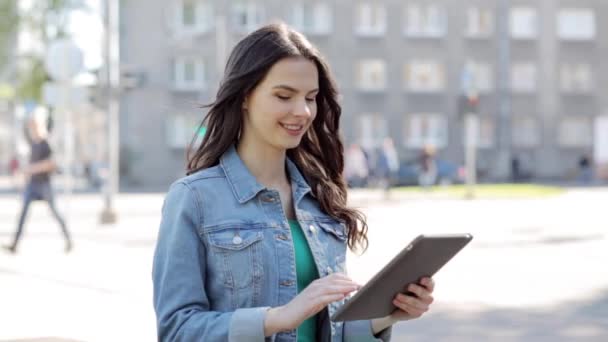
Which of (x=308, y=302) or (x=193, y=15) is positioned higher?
(x=193, y=15)

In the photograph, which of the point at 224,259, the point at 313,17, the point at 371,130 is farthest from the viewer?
the point at 371,130

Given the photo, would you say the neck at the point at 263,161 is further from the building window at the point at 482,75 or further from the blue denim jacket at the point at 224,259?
the building window at the point at 482,75

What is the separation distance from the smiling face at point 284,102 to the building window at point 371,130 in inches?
1934

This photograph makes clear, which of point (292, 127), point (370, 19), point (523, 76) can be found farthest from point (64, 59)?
point (523, 76)

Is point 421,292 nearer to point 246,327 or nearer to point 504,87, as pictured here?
point 246,327

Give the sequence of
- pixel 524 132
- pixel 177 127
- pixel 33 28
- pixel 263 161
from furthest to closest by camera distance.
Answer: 1. pixel 524 132
2. pixel 177 127
3. pixel 33 28
4. pixel 263 161

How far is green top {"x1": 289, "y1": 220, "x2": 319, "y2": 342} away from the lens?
2.70m

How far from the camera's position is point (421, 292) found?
2580 millimetres

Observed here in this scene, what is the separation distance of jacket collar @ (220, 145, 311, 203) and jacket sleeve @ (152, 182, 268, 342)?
125 mm

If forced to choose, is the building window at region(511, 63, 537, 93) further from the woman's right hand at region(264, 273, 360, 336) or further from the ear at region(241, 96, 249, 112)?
the woman's right hand at region(264, 273, 360, 336)

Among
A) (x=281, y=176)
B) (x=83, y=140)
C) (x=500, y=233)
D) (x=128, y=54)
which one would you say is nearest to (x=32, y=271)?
(x=500, y=233)

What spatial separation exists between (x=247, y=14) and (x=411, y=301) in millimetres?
48317

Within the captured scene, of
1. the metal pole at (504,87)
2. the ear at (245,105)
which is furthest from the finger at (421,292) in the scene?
the metal pole at (504,87)

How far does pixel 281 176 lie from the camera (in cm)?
287
